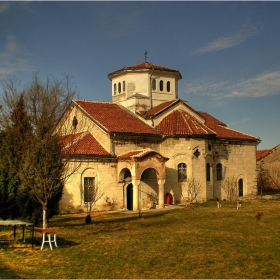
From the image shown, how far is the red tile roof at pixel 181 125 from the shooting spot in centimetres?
3076

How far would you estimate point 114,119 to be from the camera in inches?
1216

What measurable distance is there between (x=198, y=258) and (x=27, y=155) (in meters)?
7.69

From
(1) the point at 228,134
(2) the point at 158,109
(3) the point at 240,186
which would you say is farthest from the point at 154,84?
(3) the point at 240,186

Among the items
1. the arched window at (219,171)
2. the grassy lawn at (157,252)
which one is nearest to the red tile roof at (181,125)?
the arched window at (219,171)

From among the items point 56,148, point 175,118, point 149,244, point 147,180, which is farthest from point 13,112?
point 175,118

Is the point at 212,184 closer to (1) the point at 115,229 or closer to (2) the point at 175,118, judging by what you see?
(2) the point at 175,118

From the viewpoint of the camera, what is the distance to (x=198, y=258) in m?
13.1

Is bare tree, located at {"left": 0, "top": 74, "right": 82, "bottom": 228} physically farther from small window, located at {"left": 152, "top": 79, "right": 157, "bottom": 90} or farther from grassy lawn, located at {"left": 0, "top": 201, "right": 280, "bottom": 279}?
small window, located at {"left": 152, "top": 79, "right": 157, "bottom": 90}

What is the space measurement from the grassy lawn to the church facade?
6.51m

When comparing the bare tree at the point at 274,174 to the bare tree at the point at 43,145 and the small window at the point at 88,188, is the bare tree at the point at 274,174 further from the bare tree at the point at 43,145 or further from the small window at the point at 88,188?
the bare tree at the point at 43,145

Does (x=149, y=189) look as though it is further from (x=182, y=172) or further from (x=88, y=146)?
(x=88, y=146)

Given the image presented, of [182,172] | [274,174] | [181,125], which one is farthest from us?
[274,174]

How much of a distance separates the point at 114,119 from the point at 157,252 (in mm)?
17989

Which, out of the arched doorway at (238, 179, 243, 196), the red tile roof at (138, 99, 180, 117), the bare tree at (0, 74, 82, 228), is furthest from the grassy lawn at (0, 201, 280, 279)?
the arched doorway at (238, 179, 243, 196)
